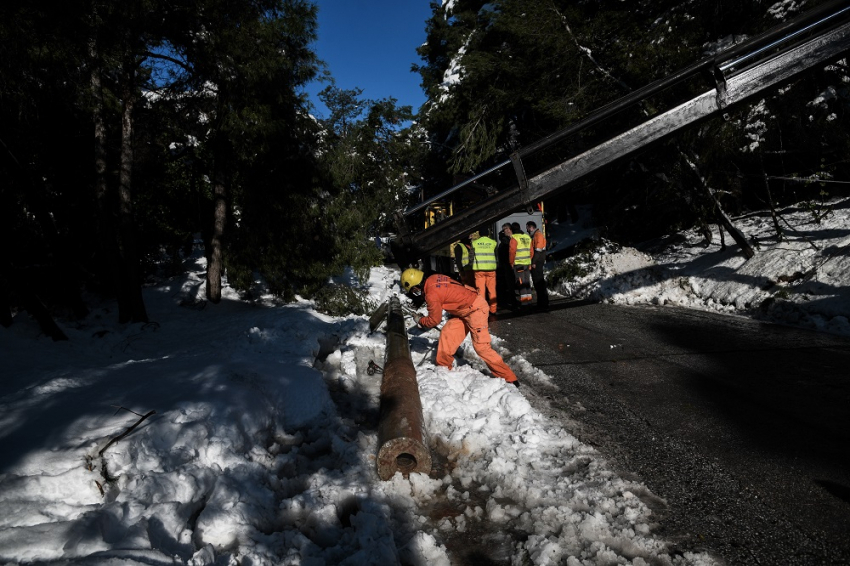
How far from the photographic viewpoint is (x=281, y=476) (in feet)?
11.8

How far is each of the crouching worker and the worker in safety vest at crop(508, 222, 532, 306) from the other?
4529mm

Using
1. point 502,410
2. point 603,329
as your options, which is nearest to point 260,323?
point 502,410

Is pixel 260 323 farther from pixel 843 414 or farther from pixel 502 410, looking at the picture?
pixel 843 414

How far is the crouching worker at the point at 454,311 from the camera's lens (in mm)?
5512

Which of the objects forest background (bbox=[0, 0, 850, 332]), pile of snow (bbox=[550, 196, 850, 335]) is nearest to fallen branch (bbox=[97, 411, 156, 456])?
forest background (bbox=[0, 0, 850, 332])

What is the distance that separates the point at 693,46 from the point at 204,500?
39.5 feet

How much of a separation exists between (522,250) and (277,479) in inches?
298

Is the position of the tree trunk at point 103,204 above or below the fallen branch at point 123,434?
above

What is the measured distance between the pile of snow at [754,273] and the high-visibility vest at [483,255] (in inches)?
133

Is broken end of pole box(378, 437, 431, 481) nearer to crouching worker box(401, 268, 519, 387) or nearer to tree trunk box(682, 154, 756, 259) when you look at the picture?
crouching worker box(401, 268, 519, 387)

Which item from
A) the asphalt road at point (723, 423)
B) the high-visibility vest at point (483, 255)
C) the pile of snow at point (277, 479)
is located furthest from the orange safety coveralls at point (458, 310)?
the high-visibility vest at point (483, 255)

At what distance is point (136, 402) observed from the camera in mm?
3766

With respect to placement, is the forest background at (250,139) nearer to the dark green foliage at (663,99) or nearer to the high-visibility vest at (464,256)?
the dark green foliage at (663,99)

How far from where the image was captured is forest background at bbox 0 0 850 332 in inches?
315
